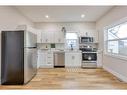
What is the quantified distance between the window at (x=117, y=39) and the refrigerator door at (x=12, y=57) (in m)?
3.21

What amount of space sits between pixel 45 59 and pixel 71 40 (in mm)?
1800

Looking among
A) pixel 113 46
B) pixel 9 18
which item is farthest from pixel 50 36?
pixel 113 46

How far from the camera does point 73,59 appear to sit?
7.62 meters

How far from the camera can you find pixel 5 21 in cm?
473

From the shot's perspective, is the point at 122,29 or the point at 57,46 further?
the point at 57,46

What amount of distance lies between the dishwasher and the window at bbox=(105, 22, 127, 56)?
2215 mm

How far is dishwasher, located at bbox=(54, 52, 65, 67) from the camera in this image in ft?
25.4

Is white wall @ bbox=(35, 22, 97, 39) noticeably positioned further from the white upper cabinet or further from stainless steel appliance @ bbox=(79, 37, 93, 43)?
stainless steel appliance @ bbox=(79, 37, 93, 43)

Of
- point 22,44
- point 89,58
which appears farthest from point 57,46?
point 22,44

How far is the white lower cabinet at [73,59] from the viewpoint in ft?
25.0

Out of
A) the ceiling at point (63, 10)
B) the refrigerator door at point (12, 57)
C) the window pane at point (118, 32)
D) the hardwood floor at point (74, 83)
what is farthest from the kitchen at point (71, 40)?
the refrigerator door at point (12, 57)
